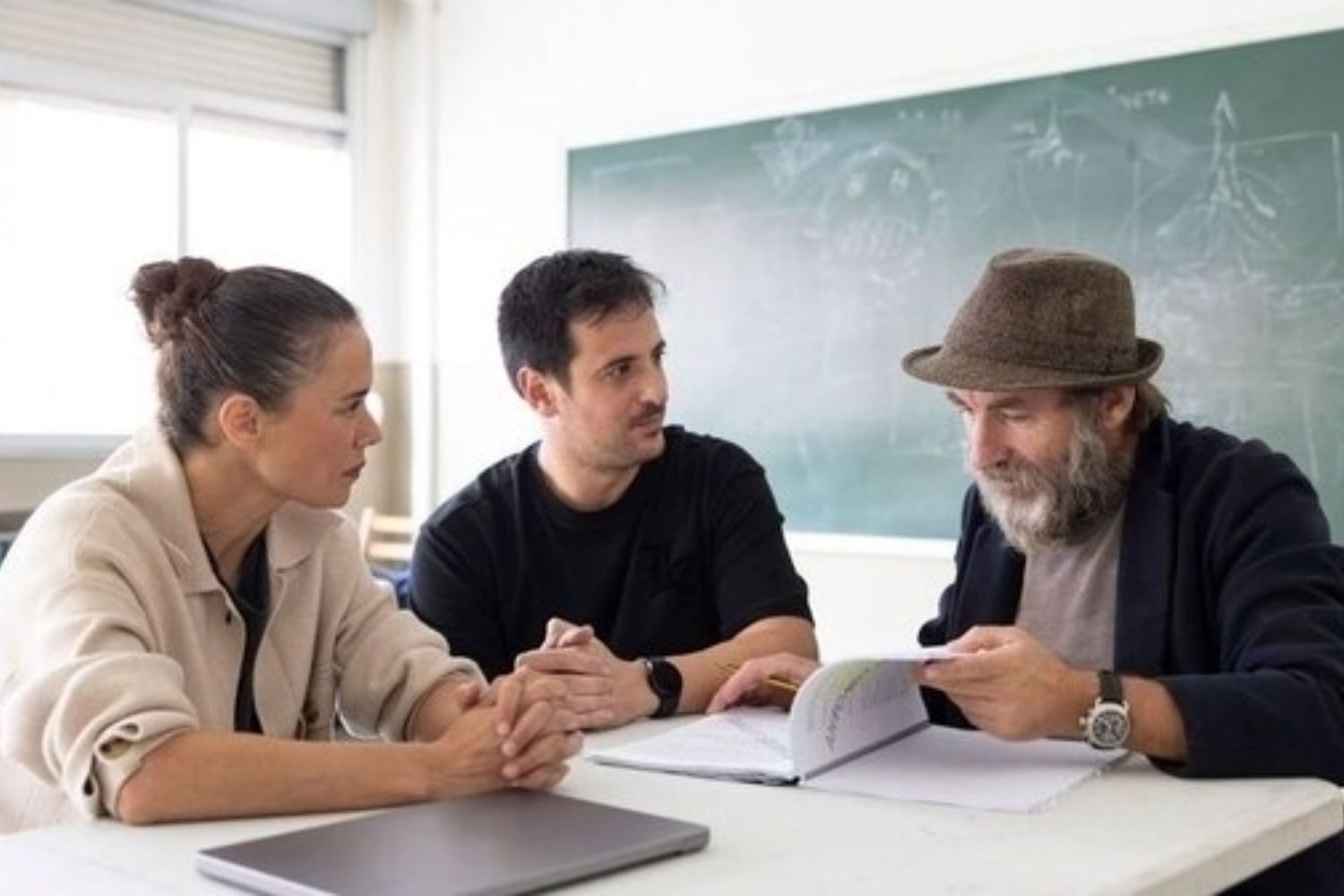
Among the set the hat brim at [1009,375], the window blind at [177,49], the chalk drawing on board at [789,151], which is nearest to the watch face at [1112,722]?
the hat brim at [1009,375]

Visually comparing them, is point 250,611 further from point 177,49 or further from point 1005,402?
point 177,49

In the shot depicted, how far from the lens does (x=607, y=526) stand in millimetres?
2232

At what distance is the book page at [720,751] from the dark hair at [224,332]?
0.56 meters

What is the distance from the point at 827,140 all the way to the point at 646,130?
0.66 metres

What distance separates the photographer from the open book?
4.45 ft

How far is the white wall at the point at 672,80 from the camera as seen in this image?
11.5 ft

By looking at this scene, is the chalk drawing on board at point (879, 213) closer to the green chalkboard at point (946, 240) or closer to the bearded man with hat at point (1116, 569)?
the green chalkboard at point (946, 240)

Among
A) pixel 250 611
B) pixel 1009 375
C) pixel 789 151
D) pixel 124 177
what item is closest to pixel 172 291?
pixel 250 611

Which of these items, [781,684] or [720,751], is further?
[781,684]

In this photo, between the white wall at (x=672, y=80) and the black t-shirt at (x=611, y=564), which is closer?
the black t-shirt at (x=611, y=564)

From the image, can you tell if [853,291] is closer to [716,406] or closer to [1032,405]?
[716,406]

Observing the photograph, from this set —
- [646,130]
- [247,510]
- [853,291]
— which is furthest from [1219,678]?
[646,130]

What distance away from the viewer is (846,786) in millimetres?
1363

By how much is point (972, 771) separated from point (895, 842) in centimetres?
27
